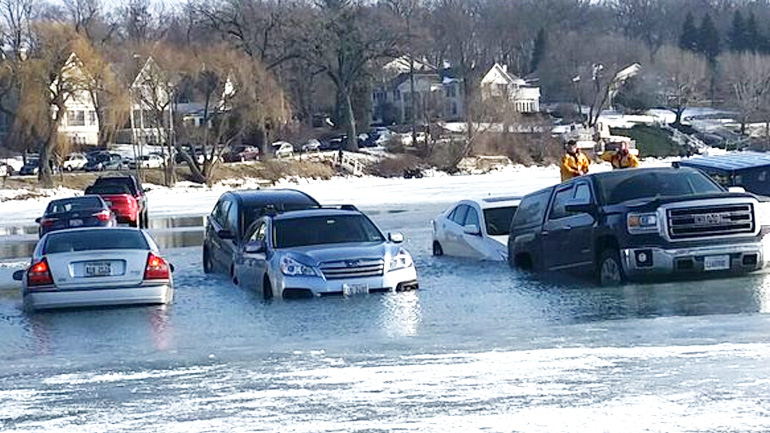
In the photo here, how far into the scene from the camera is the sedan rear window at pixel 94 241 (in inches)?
669

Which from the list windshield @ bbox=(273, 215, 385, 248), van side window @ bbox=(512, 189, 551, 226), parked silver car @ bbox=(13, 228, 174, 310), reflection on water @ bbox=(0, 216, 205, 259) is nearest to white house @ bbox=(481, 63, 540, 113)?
reflection on water @ bbox=(0, 216, 205, 259)

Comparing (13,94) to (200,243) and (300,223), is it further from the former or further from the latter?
(300,223)

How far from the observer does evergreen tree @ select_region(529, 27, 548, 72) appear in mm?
152625

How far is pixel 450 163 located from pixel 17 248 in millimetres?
59622

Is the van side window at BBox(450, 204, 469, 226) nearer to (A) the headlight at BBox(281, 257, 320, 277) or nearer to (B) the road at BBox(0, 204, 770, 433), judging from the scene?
(B) the road at BBox(0, 204, 770, 433)

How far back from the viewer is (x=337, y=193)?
63438mm

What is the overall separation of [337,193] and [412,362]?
173 ft

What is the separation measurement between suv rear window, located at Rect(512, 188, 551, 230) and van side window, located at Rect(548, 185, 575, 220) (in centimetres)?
27

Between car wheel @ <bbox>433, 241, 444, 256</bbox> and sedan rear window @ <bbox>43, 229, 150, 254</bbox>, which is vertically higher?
sedan rear window @ <bbox>43, 229, 150, 254</bbox>

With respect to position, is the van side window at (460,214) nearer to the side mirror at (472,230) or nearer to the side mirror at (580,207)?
the side mirror at (472,230)

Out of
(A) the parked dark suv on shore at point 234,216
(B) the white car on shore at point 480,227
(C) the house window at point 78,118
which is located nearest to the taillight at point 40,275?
(A) the parked dark suv on shore at point 234,216

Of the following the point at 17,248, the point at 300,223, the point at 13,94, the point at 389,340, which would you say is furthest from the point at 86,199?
the point at 13,94

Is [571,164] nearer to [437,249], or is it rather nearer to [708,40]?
[437,249]

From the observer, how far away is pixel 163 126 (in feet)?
242
